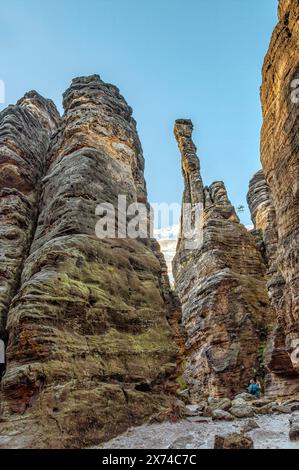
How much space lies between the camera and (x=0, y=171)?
1631cm

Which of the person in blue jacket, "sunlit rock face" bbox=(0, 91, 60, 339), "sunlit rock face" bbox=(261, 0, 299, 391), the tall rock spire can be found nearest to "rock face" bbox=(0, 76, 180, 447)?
"sunlit rock face" bbox=(0, 91, 60, 339)

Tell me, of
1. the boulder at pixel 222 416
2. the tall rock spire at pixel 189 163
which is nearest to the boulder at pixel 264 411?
the boulder at pixel 222 416

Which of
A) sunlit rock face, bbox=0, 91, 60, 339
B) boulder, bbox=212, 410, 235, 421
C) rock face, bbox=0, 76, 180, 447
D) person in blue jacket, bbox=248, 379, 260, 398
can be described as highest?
sunlit rock face, bbox=0, 91, 60, 339

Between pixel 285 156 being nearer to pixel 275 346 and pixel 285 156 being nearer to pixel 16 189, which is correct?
pixel 275 346

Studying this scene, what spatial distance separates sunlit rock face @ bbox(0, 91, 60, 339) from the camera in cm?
1250

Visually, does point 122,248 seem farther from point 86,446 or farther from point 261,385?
point 261,385

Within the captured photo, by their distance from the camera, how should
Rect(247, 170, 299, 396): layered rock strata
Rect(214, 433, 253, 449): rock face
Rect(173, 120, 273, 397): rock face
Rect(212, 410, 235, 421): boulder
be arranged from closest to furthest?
Rect(214, 433, 253, 449): rock face → Rect(212, 410, 235, 421): boulder → Rect(247, 170, 299, 396): layered rock strata → Rect(173, 120, 273, 397): rock face

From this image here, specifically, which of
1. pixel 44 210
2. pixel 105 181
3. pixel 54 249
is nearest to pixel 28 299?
pixel 54 249

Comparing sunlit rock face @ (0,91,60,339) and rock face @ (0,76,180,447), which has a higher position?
sunlit rock face @ (0,91,60,339)

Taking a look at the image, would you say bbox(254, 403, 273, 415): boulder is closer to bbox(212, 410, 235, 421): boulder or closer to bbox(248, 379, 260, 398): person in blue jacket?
bbox(212, 410, 235, 421): boulder

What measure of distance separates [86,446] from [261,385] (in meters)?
18.4

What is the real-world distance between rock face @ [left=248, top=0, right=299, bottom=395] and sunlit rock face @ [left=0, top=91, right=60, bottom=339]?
12246 mm

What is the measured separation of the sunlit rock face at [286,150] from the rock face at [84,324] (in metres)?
5.57

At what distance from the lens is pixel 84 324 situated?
966 centimetres
